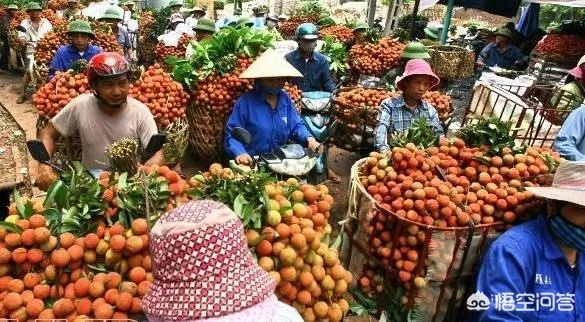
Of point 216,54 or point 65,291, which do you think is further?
point 216,54

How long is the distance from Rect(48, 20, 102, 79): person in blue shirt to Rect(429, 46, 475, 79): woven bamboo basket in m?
4.81

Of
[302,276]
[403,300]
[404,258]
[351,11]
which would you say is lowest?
[351,11]

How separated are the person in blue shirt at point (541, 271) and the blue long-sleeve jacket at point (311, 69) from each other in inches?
148

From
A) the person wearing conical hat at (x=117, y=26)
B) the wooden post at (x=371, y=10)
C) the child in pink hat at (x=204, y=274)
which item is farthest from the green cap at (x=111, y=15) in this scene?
the child in pink hat at (x=204, y=274)

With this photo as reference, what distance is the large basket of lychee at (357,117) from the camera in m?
4.81

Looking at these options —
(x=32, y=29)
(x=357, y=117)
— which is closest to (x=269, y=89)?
(x=357, y=117)

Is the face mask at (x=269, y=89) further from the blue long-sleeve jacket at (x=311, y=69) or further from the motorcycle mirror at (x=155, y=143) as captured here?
the blue long-sleeve jacket at (x=311, y=69)

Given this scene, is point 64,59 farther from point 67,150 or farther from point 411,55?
point 411,55

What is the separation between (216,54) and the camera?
525 cm

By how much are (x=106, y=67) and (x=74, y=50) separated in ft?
11.3

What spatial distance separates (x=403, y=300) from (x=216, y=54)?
362 centimetres

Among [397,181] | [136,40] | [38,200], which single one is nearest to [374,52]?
[397,181]

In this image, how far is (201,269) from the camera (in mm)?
1217

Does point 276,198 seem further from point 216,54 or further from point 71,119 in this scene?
point 216,54
